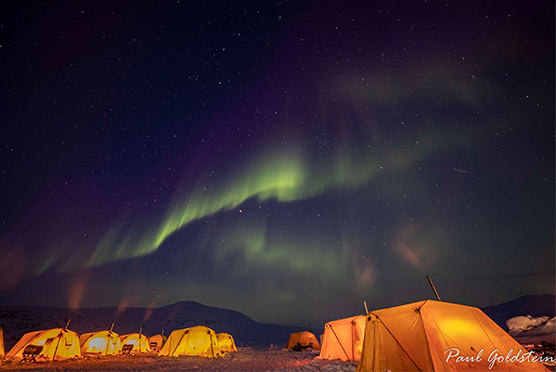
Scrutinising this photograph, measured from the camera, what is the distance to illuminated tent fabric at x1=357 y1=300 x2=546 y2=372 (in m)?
9.47

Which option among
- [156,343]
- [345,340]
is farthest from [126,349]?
[345,340]

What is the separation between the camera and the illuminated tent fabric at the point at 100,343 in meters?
25.2

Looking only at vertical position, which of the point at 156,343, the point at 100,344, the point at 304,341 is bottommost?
the point at 100,344

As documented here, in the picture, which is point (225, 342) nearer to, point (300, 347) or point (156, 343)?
point (300, 347)

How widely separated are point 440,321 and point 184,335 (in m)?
22.2

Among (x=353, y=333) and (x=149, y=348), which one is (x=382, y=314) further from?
(x=149, y=348)

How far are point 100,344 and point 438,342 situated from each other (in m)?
28.8

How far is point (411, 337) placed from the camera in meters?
10.3

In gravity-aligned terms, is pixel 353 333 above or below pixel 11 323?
below

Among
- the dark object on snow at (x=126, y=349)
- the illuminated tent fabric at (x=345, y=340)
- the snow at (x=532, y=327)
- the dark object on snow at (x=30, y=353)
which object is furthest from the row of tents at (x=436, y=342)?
the snow at (x=532, y=327)

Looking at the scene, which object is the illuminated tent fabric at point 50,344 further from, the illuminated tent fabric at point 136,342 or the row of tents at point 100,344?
the illuminated tent fabric at point 136,342

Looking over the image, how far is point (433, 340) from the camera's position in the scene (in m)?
9.72

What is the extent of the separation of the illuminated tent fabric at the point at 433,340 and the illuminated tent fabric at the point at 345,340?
8.12 meters

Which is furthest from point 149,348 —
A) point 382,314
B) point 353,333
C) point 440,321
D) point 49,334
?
point 440,321
